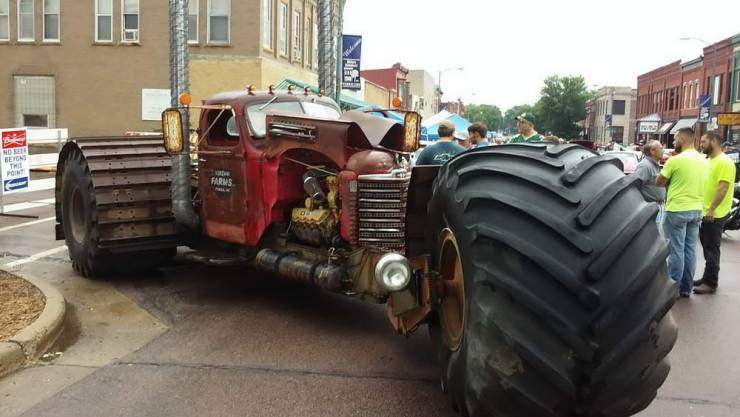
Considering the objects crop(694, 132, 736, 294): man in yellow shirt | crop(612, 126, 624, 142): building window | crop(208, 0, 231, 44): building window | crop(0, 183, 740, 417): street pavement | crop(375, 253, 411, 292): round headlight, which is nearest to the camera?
crop(375, 253, 411, 292): round headlight

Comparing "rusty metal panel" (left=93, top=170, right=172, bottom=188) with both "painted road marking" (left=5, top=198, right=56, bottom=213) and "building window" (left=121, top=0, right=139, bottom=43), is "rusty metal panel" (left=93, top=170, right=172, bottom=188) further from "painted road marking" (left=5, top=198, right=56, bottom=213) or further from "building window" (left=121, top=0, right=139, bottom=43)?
"building window" (left=121, top=0, right=139, bottom=43)

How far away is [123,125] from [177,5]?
23166 mm

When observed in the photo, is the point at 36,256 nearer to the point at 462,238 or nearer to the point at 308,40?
the point at 462,238

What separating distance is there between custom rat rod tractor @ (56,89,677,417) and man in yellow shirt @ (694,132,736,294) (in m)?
4.00

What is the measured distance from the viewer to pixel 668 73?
6762 cm

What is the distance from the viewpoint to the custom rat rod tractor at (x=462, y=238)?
2.99m

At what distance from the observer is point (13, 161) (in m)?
13.7

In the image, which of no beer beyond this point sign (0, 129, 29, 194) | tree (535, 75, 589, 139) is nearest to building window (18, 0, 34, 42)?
no beer beyond this point sign (0, 129, 29, 194)

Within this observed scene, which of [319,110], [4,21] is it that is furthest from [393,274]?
[4,21]

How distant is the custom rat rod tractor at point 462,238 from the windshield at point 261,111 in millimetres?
14

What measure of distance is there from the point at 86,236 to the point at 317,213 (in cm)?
337

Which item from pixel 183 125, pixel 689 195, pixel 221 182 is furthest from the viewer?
pixel 689 195

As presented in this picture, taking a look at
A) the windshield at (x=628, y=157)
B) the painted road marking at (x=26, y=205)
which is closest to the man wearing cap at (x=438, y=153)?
the painted road marking at (x=26, y=205)

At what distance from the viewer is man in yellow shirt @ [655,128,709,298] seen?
300 inches
